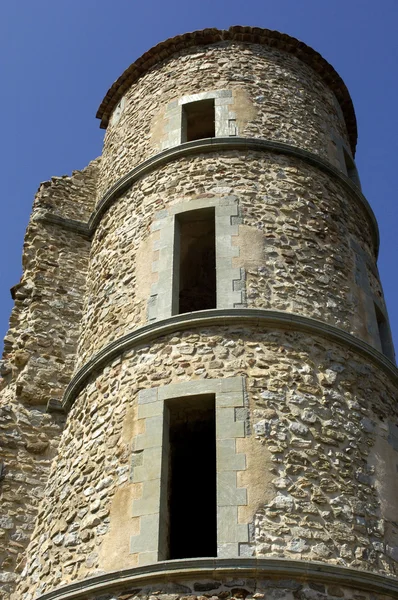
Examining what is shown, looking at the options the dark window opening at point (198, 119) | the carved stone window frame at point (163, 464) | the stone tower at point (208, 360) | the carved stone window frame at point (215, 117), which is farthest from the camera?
the dark window opening at point (198, 119)

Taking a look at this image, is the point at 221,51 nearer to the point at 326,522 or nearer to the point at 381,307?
the point at 381,307

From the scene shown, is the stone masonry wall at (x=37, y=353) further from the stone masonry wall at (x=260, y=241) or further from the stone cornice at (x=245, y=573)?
the stone cornice at (x=245, y=573)

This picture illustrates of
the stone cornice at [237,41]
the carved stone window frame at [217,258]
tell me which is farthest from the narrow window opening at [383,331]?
the stone cornice at [237,41]

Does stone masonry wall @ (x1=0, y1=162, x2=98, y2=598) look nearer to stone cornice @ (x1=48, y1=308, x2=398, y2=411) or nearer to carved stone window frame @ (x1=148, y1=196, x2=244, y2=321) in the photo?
stone cornice @ (x1=48, y1=308, x2=398, y2=411)

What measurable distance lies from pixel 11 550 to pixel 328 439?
3.88 metres

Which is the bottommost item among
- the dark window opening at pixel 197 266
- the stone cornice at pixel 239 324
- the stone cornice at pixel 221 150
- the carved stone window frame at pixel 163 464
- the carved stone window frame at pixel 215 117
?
the carved stone window frame at pixel 163 464

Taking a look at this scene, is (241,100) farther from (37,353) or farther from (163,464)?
(163,464)

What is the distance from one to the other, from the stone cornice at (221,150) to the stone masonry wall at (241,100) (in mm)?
338

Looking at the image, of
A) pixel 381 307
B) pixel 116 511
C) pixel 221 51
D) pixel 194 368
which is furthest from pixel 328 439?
pixel 221 51

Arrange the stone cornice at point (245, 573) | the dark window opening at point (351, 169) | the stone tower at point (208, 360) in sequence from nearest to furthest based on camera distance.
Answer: the stone cornice at point (245, 573), the stone tower at point (208, 360), the dark window opening at point (351, 169)

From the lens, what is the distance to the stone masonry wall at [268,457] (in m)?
6.74

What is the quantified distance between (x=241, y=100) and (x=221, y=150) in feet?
4.35

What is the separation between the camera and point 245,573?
6.22 metres

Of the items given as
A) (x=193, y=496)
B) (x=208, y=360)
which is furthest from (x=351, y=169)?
(x=193, y=496)
